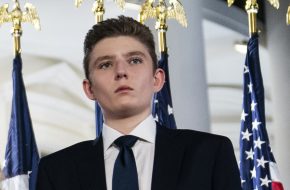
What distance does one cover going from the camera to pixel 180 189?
1839 millimetres

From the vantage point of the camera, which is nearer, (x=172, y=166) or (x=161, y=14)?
(x=172, y=166)

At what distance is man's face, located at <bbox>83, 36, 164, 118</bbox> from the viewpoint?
75.5 inches

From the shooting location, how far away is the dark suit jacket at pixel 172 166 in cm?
186

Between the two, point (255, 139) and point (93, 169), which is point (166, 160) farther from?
point (255, 139)

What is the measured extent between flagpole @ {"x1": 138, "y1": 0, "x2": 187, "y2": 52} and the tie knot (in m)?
3.55

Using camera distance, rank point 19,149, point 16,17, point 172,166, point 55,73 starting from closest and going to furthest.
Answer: point 172,166
point 19,149
point 16,17
point 55,73

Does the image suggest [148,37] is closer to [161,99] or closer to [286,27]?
[161,99]

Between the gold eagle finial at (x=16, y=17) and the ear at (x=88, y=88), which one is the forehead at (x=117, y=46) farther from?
the gold eagle finial at (x=16, y=17)

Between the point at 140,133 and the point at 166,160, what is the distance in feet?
0.40

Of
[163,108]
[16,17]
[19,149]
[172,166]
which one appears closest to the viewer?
[172,166]

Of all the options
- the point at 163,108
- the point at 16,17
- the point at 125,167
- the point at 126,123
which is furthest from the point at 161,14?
the point at 125,167

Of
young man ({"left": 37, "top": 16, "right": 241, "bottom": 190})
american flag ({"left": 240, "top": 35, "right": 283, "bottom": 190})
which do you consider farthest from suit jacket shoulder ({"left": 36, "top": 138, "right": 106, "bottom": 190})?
american flag ({"left": 240, "top": 35, "right": 283, "bottom": 190})

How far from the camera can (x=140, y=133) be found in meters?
1.97

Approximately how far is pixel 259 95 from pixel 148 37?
3169mm
